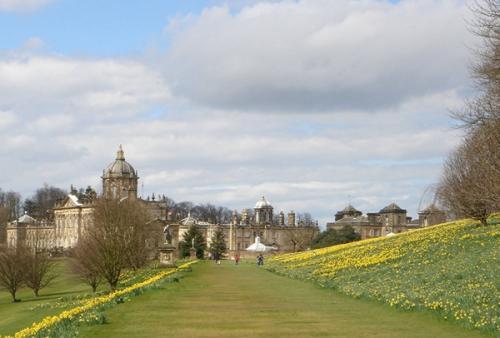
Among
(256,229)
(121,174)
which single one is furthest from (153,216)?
(256,229)

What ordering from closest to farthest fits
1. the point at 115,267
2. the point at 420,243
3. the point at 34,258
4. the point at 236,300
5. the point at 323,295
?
the point at 236,300, the point at 323,295, the point at 420,243, the point at 115,267, the point at 34,258

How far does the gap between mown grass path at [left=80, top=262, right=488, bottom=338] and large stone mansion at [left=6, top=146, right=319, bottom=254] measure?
266 feet

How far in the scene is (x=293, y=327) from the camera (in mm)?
18188

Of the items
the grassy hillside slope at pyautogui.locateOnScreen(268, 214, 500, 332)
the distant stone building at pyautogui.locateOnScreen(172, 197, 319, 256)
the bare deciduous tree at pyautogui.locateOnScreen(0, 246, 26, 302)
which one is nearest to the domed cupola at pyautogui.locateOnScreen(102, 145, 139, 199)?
the distant stone building at pyautogui.locateOnScreen(172, 197, 319, 256)

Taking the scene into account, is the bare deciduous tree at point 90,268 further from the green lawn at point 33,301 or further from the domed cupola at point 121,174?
the domed cupola at point 121,174

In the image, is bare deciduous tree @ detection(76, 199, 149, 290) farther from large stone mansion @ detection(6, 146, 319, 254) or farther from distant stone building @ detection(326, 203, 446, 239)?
distant stone building @ detection(326, 203, 446, 239)

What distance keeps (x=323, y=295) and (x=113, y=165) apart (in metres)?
102

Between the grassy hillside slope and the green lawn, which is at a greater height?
the grassy hillside slope

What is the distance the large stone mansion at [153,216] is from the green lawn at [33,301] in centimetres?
4201

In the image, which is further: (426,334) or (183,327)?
(183,327)

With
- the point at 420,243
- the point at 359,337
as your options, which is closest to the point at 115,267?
the point at 420,243

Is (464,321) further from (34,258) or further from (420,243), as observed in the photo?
(34,258)

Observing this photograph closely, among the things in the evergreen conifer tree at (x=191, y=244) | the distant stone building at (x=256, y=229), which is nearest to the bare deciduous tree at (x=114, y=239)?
the evergreen conifer tree at (x=191, y=244)

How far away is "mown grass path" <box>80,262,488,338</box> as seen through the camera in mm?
17125
